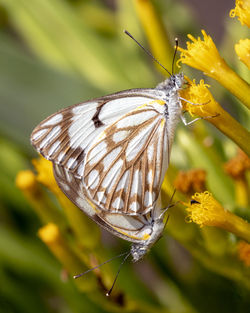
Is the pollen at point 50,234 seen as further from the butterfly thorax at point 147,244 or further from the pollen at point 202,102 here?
the pollen at point 202,102

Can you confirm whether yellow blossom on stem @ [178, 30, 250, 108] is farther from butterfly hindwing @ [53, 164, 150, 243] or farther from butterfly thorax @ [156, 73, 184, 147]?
butterfly hindwing @ [53, 164, 150, 243]

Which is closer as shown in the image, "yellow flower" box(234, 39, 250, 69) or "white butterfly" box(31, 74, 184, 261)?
"yellow flower" box(234, 39, 250, 69)

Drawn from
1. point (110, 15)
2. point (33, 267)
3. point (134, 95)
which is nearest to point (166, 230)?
point (134, 95)

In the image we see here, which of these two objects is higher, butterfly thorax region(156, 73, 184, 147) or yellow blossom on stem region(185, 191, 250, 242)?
butterfly thorax region(156, 73, 184, 147)

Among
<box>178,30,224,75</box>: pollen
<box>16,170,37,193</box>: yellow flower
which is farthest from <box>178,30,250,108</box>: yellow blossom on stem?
<box>16,170,37,193</box>: yellow flower

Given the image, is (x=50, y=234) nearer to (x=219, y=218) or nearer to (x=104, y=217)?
(x=104, y=217)

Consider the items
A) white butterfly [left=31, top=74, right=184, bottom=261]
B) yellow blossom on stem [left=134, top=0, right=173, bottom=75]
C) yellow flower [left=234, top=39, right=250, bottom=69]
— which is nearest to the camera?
yellow flower [left=234, top=39, right=250, bottom=69]

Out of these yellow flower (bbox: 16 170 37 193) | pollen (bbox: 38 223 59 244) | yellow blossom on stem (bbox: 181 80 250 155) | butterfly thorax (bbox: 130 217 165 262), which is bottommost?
butterfly thorax (bbox: 130 217 165 262)

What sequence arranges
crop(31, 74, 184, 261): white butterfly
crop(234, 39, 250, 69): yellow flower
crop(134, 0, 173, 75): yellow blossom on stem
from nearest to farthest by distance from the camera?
crop(234, 39, 250, 69): yellow flower, crop(31, 74, 184, 261): white butterfly, crop(134, 0, 173, 75): yellow blossom on stem

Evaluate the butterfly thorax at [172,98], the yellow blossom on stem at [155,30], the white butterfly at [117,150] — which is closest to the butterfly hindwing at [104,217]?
the white butterfly at [117,150]
